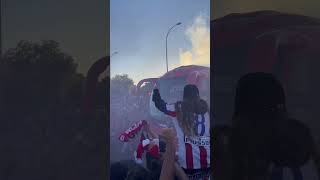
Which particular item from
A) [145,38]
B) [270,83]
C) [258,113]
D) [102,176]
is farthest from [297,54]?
[102,176]

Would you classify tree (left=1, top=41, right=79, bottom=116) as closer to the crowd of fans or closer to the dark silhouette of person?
the crowd of fans

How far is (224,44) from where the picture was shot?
212cm

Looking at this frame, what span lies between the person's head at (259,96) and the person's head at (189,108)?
164mm

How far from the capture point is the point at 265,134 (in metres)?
2.10

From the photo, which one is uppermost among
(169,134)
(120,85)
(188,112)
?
(120,85)

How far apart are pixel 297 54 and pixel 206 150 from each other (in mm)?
615

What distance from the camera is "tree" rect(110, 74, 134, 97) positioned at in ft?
6.96

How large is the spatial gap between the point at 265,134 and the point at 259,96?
0.18 metres

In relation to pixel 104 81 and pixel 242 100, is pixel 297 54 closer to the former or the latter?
pixel 242 100

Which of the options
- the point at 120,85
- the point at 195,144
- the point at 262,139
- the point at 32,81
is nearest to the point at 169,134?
the point at 195,144

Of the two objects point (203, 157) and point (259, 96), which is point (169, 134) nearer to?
point (203, 157)

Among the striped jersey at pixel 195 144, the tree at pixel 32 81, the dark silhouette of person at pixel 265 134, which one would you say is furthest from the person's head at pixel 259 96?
the tree at pixel 32 81

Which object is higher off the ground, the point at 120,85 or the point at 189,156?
the point at 120,85

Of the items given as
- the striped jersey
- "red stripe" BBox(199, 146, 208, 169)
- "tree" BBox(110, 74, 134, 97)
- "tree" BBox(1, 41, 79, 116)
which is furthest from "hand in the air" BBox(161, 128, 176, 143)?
"tree" BBox(1, 41, 79, 116)
